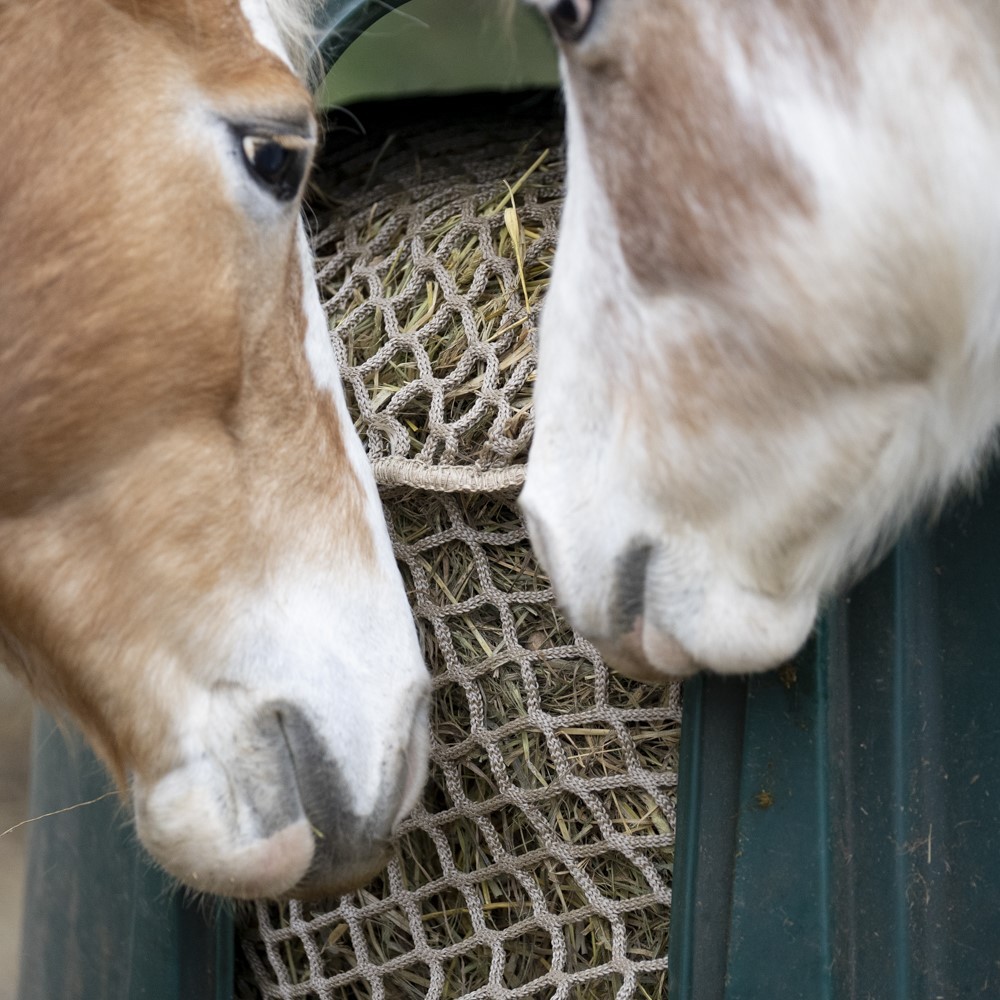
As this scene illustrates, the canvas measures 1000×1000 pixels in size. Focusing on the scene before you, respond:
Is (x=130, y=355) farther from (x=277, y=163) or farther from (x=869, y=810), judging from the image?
(x=869, y=810)

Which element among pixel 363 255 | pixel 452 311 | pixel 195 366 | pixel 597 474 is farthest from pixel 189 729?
pixel 363 255

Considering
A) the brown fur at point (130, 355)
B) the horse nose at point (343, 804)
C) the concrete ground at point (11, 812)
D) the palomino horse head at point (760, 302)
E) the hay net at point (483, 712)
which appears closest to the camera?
the palomino horse head at point (760, 302)

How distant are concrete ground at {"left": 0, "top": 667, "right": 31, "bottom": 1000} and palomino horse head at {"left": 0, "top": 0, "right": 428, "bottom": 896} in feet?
5.83

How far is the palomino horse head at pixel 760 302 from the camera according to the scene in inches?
35.8

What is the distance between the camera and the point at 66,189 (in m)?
1.02

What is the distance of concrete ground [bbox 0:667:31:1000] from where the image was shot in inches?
114

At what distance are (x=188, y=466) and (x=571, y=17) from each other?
1.67 ft

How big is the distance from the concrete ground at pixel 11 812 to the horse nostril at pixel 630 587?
6.61 ft

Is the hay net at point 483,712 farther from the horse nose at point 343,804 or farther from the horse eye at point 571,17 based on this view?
the horse eye at point 571,17

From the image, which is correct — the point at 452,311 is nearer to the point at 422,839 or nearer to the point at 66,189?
the point at 66,189

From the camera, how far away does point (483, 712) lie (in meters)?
1.36

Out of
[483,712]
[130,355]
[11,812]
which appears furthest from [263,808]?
[11,812]

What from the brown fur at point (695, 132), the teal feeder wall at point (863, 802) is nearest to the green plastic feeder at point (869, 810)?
the teal feeder wall at point (863, 802)

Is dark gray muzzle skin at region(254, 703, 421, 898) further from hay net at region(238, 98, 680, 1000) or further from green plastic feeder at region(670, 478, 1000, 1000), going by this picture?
green plastic feeder at region(670, 478, 1000, 1000)
